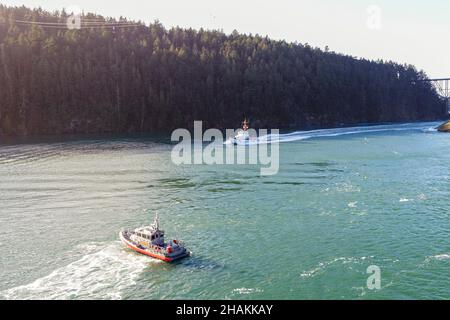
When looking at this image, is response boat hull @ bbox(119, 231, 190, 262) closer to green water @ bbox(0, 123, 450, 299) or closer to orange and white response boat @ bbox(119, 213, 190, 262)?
orange and white response boat @ bbox(119, 213, 190, 262)

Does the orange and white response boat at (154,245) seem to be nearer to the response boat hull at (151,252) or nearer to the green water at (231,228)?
the response boat hull at (151,252)

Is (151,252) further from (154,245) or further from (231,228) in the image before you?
(231,228)

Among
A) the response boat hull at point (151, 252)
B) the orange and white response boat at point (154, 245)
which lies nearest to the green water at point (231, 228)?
the response boat hull at point (151, 252)

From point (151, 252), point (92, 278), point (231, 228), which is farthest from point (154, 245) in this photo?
point (231, 228)

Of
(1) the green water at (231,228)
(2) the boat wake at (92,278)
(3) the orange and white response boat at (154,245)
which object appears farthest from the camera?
(3) the orange and white response boat at (154,245)

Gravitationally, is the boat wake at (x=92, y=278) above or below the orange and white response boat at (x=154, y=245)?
below
